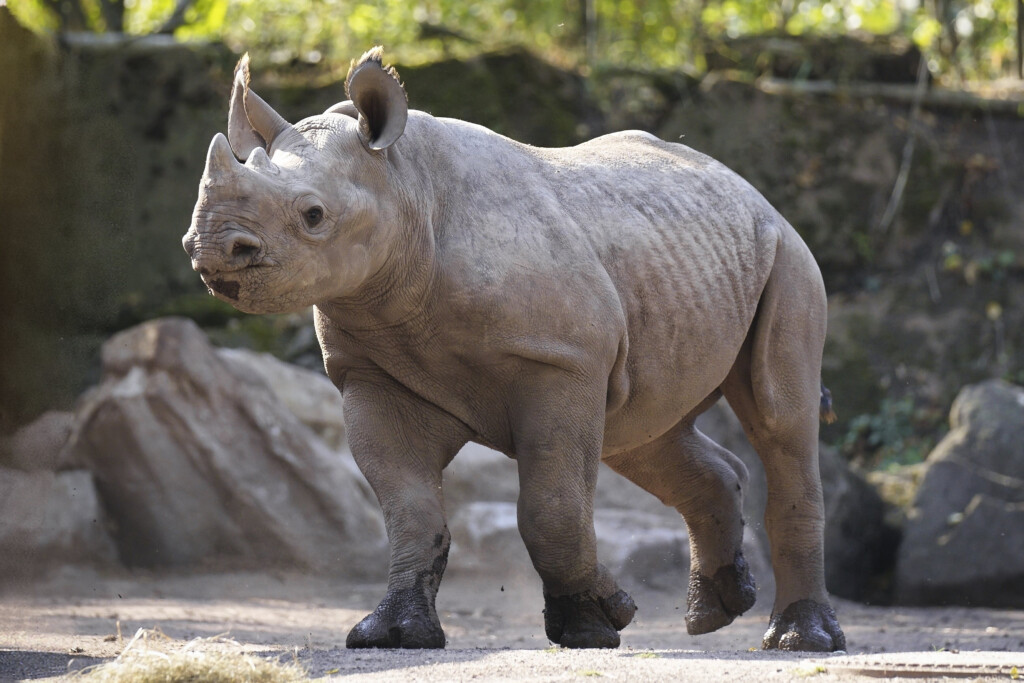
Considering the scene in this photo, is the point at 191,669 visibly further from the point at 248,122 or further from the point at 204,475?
the point at 204,475

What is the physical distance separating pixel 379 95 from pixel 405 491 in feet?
4.79

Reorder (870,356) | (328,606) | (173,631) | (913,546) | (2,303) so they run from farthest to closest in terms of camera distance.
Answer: (870,356)
(913,546)
(328,606)
(173,631)
(2,303)

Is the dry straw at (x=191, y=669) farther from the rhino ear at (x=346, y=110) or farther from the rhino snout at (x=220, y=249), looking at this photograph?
the rhino ear at (x=346, y=110)

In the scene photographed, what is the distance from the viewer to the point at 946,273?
41.5 ft

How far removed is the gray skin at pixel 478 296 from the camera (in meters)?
4.45

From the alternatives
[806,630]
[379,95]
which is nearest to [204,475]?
[806,630]

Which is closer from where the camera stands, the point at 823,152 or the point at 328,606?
the point at 328,606

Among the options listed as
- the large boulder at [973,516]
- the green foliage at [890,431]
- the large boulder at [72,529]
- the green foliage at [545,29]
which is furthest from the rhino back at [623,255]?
the green foliage at [545,29]

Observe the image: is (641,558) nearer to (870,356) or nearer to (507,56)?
(870,356)

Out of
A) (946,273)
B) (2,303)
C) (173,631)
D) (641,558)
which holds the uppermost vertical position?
(2,303)

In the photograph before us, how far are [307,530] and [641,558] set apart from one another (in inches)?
94.5

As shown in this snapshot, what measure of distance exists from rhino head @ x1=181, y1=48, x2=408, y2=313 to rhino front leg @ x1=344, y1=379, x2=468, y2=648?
1.91 feet

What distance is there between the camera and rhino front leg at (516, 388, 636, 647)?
4.90 meters

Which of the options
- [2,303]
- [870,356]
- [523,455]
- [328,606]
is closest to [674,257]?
[523,455]
